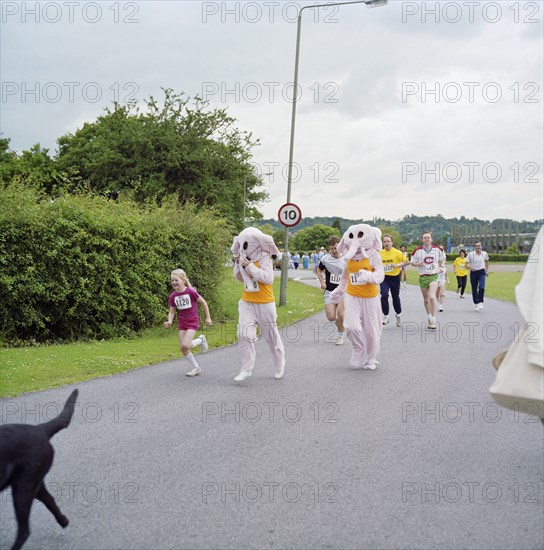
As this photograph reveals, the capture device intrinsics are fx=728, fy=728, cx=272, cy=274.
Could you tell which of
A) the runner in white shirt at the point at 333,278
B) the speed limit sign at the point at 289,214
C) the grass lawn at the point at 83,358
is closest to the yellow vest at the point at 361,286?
the runner in white shirt at the point at 333,278

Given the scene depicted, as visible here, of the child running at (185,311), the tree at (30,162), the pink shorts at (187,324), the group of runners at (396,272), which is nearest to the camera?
the child running at (185,311)

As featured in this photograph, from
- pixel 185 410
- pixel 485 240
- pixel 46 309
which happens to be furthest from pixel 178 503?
pixel 485 240

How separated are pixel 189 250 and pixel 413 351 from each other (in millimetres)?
6881

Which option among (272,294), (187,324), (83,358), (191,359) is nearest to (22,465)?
(191,359)

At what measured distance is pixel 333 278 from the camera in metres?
14.6

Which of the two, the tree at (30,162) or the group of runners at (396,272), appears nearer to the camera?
the group of runners at (396,272)

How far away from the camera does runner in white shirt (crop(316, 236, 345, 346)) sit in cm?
1412

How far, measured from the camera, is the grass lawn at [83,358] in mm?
9898

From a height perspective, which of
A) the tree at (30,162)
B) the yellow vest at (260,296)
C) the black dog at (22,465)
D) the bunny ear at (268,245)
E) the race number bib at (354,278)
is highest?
the tree at (30,162)

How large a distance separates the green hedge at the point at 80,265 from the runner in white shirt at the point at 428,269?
5.58 m

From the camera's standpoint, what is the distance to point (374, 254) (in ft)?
38.2

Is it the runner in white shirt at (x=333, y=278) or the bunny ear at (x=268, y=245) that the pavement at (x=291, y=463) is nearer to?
the bunny ear at (x=268, y=245)

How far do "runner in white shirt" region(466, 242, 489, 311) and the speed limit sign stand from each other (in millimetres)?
5517

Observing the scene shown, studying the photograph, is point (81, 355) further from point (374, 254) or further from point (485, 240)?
point (485, 240)
